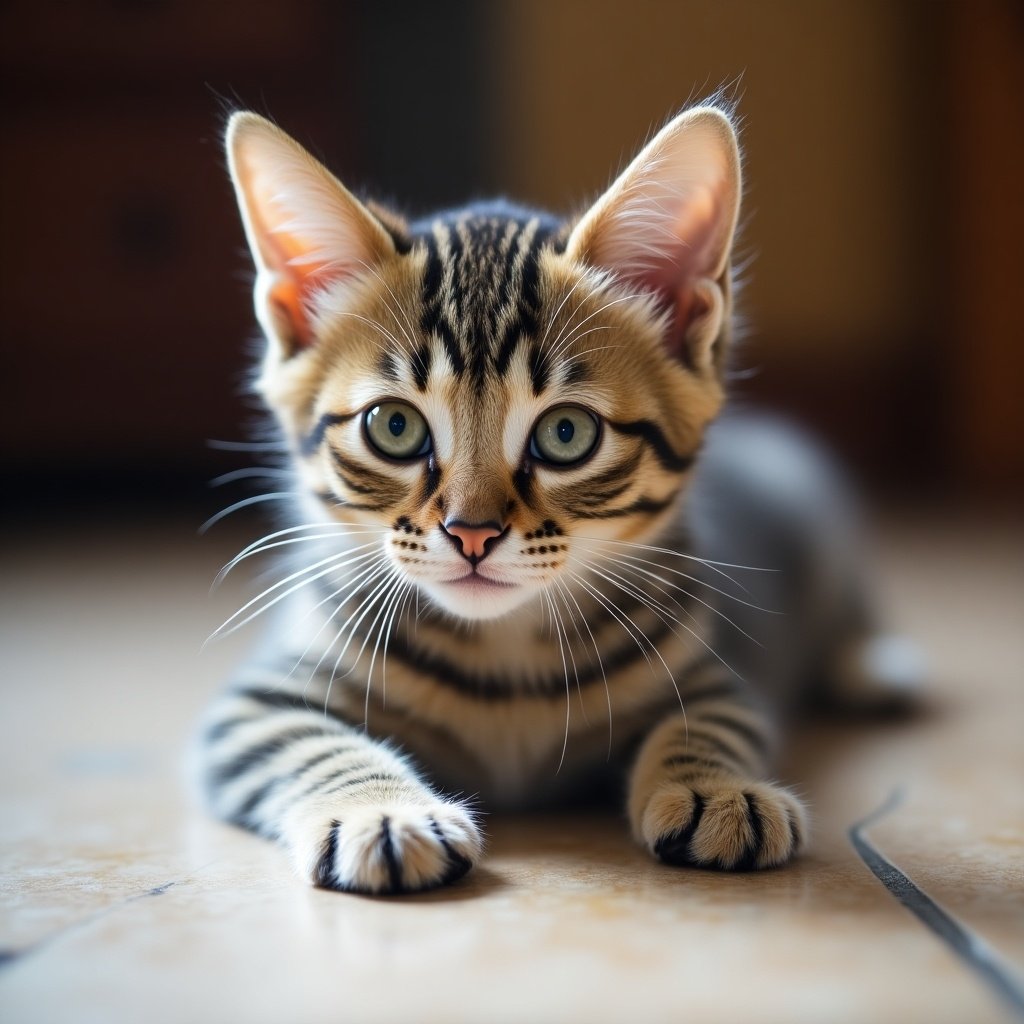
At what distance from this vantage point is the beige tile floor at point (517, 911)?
0.75 metres

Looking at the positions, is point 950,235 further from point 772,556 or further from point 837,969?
point 837,969

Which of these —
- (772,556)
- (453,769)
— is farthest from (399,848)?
(772,556)

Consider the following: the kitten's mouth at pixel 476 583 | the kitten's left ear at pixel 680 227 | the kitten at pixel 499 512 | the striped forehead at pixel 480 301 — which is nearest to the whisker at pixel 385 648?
the kitten at pixel 499 512

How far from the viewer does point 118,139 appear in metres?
2.81

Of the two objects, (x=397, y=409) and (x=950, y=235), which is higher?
(x=950, y=235)

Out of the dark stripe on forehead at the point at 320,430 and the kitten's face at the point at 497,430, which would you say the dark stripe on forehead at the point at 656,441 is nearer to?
the kitten's face at the point at 497,430

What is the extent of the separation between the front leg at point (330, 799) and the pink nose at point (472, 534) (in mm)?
205

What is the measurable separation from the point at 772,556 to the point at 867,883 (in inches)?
28.4

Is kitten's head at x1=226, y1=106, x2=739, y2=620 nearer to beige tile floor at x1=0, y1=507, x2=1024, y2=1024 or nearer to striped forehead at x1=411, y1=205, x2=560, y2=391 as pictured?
striped forehead at x1=411, y1=205, x2=560, y2=391

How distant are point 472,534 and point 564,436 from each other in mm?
143

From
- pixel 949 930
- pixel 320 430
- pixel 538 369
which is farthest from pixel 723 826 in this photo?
pixel 320 430

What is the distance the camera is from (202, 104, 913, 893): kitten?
1058mm

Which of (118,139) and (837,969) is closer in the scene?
(837,969)

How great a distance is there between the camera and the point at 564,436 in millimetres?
1100
